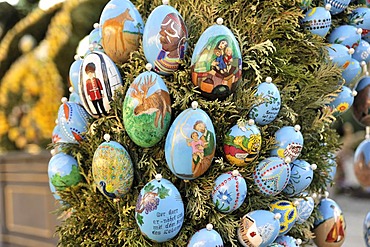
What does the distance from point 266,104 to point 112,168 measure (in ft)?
1.00

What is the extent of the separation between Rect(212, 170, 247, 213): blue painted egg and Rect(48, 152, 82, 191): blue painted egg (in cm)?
32

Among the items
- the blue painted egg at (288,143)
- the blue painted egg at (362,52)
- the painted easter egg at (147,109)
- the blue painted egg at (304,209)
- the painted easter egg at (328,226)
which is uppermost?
the blue painted egg at (362,52)

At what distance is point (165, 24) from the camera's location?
0.85m

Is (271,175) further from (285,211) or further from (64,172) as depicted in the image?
(64,172)

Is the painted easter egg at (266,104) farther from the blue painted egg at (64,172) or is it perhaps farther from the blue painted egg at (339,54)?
the blue painted egg at (64,172)

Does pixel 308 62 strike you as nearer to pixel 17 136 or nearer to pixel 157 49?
pixel 157 49

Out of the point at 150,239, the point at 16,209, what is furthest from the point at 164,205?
the point at 16,209

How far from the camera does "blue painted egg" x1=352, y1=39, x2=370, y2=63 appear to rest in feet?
3.73

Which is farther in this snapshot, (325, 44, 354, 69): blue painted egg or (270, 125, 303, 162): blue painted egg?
(325, 44, 354, 69): blue painted egg

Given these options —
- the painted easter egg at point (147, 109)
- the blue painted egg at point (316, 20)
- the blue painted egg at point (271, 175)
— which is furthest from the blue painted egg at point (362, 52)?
the painted easter egg at point (147, 109)

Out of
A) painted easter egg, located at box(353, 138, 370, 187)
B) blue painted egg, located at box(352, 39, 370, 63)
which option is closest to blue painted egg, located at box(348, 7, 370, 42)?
blue painted egg, located at box(352, 39, 370, 63)

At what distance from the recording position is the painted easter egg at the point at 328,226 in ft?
3.57

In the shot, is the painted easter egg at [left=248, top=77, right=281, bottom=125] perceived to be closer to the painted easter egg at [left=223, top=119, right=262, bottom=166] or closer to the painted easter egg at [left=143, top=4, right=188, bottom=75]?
the painted easter egg at [left=223, top=119, right=262, bottom=166]

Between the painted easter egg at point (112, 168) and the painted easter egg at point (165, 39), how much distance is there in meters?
0.17
